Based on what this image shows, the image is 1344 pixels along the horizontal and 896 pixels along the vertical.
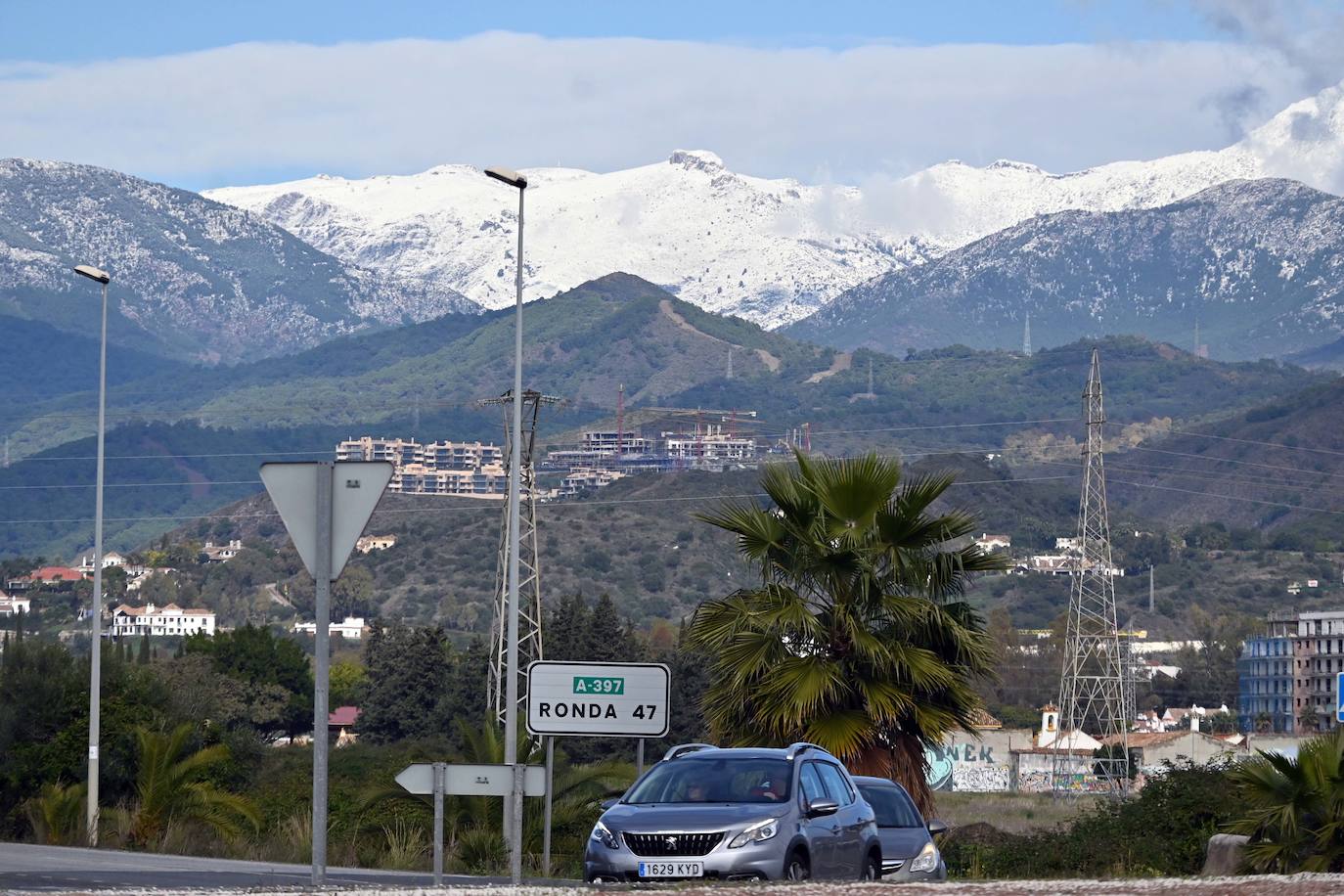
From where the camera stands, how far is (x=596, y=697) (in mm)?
17906

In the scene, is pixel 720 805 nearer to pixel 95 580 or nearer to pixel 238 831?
pixel 238 831

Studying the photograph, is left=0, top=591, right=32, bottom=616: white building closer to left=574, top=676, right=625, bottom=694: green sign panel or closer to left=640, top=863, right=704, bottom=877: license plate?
left=574, top=676, right=625, bottom=694: green sign panel

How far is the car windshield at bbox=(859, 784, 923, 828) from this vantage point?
720 inches

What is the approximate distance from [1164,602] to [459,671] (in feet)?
382

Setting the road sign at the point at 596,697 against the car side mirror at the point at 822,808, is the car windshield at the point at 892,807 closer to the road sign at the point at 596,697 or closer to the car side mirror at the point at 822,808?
the road sign at the point at 596,697

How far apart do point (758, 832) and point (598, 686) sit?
386 cm

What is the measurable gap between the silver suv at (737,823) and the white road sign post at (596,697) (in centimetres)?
197

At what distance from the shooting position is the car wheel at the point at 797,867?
14.4 metres

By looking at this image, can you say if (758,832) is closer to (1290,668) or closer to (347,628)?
(1290,668)

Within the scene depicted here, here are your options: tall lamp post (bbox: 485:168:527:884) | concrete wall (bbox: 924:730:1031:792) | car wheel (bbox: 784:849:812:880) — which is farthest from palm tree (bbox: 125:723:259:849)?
concrete wall (bbox: 924:730:1031:792)

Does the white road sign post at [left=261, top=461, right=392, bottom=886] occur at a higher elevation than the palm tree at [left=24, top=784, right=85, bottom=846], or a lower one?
higher

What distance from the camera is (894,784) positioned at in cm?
1875

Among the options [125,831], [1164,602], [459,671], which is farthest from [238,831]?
[1164,602]

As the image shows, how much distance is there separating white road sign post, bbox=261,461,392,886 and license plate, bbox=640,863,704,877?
2482 millimetres
